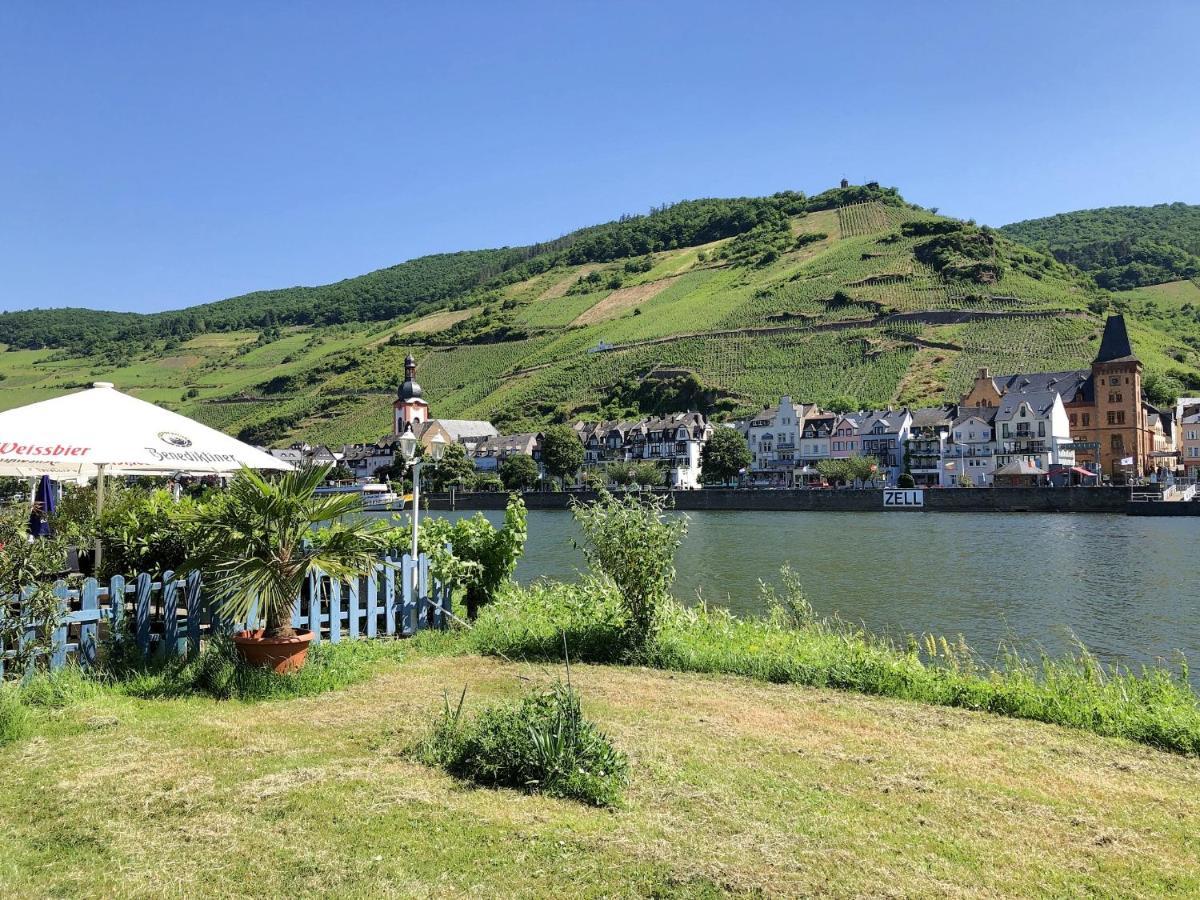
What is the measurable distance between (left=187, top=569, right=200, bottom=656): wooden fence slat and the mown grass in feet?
11.0

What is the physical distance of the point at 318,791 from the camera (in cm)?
601

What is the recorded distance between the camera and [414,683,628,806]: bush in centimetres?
605

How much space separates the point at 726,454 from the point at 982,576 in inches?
3054

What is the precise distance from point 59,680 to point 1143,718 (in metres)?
10.4

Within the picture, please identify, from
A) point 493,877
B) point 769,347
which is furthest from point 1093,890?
point 769,347

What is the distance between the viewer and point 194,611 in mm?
10039

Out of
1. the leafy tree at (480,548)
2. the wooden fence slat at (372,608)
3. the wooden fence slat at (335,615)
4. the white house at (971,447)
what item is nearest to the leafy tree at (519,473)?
the white house at (971,447)

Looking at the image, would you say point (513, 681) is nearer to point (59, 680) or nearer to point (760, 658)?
point (760, 658)

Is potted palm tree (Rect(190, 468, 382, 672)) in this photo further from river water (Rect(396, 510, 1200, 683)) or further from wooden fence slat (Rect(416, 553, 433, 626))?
river water (Rect(396, 510, 1200, 683))

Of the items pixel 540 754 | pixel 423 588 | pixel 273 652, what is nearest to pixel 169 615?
pixel 273 652

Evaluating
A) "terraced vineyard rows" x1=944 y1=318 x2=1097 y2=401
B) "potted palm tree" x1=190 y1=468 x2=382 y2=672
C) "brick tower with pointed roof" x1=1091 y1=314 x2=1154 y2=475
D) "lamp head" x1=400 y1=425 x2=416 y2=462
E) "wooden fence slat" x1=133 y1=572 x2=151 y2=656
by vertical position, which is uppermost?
"terraced vineyard rows" x1=944 y1=318 x2=1097 y2=401

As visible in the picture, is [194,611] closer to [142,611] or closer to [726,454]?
[142,611]

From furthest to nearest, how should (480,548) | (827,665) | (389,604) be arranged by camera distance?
1. (480,548)
2. (389,604)
3. (827,665)

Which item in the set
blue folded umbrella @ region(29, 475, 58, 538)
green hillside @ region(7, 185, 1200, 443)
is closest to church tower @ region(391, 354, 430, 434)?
green hillside @ region(7, 185, 1200, 443)
